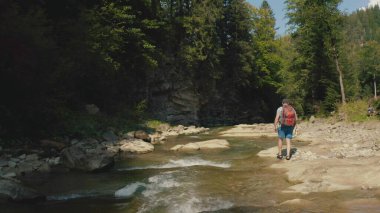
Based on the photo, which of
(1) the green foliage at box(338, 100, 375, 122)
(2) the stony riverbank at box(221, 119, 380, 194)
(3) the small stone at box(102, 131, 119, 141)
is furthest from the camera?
(1) the green foliage at box(338, 100, 375, 122)

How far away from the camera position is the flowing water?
8.13m

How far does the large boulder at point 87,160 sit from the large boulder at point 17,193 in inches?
143

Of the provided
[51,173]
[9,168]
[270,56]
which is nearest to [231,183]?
[51,173]

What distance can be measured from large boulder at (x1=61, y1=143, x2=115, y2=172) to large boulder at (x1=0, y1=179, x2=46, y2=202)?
143 inches

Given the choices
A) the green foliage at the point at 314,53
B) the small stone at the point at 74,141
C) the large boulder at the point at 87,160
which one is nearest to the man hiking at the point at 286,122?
the large boulder at the point at 87,160

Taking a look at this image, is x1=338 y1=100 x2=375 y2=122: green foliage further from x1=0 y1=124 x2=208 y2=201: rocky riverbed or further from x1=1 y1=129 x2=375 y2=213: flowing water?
x1=0 y1=124 x2=208 y2=201: rocky riverbed

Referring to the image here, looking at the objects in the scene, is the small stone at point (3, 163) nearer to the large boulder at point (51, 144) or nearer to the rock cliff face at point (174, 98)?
the large boulder at point (51, 144)

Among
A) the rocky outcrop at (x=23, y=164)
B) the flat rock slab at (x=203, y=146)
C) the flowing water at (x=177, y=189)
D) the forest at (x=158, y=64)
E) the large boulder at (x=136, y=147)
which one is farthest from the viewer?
the flat rock slab at (x=203, y=146)

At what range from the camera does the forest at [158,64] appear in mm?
15633

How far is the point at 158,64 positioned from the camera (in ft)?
129

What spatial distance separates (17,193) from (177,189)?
369cm

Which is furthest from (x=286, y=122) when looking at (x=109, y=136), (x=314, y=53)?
(x=314, y=53)

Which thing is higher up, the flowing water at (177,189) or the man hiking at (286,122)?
the man hiking at (286,122)

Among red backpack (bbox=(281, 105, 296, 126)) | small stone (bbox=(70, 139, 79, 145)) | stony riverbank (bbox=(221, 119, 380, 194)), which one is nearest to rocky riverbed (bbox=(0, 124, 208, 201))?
small stone (bbox=(70, 139, 79, 145))
